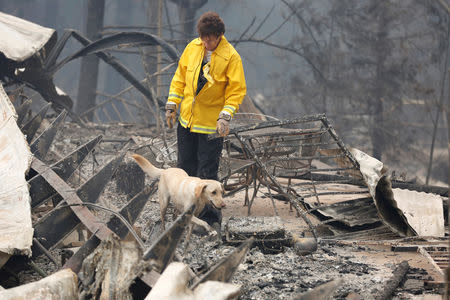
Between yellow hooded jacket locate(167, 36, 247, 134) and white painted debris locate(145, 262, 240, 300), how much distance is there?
2.41m

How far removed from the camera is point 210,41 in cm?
466

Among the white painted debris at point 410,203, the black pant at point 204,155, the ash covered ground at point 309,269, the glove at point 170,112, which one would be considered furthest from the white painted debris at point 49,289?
the white painted debris at point 410,203

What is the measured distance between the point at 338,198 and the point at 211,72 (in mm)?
3833

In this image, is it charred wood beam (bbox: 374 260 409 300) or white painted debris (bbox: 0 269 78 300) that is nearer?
white painted debris (bbox: 0 269 78 300)

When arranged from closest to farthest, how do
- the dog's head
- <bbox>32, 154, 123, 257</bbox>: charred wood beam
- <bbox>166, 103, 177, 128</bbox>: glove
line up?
<bbox>32, 154, 123, 257</bbox>: charred wood beam → the dog's head → <bbox>166, 103, 177, 128</bbox>: glove

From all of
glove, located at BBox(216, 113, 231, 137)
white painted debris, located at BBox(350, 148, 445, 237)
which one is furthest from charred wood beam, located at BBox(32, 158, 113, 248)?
white painted debris, located at BBox(350, 148, 445, 237)

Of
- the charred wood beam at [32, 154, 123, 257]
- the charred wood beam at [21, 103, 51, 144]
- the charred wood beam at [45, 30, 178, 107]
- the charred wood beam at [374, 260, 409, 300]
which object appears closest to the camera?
the charred wood beam at [32, 154, 123, 257]

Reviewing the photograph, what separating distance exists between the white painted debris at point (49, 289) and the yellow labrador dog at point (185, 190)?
1227mm

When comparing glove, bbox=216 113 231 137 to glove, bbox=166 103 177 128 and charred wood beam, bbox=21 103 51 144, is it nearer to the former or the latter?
glove, bbox=166 103 177 128

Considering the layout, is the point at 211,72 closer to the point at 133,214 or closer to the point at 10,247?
the point at 133,214

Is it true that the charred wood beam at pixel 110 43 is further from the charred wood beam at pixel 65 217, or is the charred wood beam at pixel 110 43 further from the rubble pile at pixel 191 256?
the charred wood beam at pixel 65 217

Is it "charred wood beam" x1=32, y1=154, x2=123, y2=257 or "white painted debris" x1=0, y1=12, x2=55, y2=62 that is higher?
"white painted debris" x1=0, y1=12, x2=55, y2=62

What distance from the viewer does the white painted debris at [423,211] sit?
520 cm

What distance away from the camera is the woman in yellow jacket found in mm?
4634
